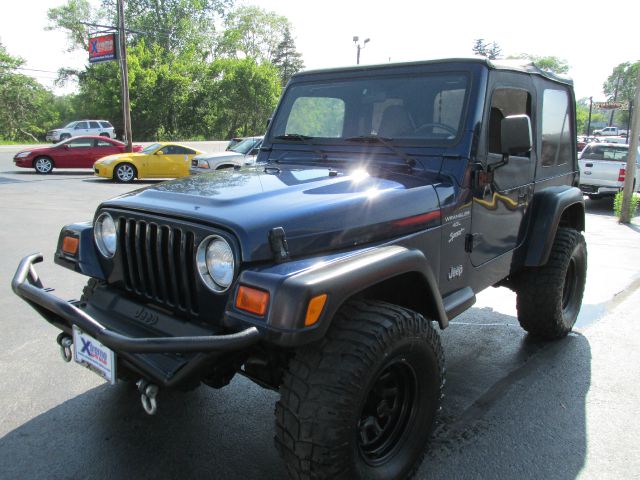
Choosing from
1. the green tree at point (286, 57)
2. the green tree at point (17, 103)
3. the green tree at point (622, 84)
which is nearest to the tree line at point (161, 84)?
the green tree at point (17, 103)

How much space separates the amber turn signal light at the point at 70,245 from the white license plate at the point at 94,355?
66 centimetres

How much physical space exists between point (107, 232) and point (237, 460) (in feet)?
4.49

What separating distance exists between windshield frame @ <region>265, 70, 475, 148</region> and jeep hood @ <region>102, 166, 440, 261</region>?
26cm

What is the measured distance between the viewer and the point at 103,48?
2383 centimetres

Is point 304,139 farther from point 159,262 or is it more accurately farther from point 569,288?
point 569,288

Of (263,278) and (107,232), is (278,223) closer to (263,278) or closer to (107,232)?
(263,278)

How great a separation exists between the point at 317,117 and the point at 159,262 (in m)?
1.72

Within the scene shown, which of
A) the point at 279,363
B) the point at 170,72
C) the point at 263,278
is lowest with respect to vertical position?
the point at 279,363

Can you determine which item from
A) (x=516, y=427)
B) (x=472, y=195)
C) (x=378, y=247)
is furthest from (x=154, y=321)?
(x=516, y=427)

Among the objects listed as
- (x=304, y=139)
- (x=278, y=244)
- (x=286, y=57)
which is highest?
(x=286, y=57)

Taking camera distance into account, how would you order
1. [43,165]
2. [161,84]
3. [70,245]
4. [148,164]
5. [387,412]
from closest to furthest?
1. [387,412]
2. [70,245]
3. [148,164]
4. [43,165]
5. [161,84]

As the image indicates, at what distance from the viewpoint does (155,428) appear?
3000 millimetres

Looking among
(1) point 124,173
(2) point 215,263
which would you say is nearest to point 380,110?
(2) point 215,263

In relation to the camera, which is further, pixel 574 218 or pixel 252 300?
pixel 574 218
